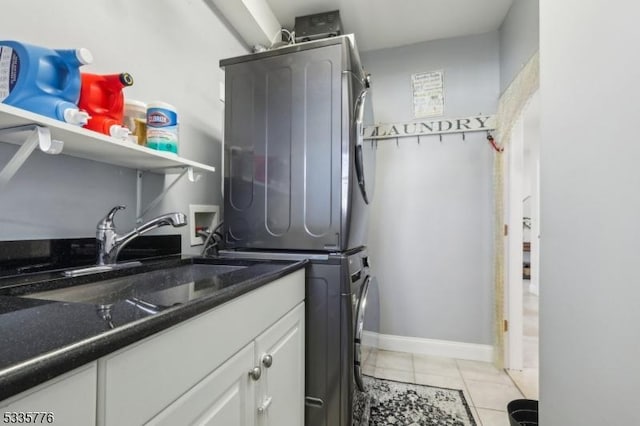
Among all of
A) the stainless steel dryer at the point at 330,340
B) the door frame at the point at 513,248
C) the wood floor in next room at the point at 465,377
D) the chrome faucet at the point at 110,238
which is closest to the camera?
the chrome faucet at the point at 110,238

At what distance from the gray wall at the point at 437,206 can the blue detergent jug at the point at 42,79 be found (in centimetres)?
234

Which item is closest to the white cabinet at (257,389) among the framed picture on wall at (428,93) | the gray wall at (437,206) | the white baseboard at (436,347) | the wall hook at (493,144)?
the white baseboard at (436,347)

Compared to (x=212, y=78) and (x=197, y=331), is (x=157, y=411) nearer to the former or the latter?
(x=197, y=331)

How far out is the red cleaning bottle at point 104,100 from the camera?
938 mm

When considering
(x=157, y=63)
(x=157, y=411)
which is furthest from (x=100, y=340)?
(x=157, y=63)

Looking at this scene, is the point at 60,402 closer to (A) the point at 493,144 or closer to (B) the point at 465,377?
(B) the point at 465,377

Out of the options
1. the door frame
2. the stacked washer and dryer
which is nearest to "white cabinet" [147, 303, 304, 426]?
the stacked washer and dryer

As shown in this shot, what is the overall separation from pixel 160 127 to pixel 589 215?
4.75 ft

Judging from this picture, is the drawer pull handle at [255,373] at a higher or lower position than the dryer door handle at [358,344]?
higher

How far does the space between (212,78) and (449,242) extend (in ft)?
7.38

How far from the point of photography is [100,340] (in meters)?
0.43

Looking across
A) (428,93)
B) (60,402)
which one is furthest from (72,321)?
(428,93)

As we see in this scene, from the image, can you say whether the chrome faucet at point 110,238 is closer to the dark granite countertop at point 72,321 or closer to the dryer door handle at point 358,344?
the dark granite countertop at point 72,321

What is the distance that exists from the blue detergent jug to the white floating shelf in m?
0.04
